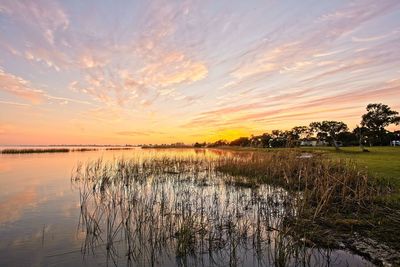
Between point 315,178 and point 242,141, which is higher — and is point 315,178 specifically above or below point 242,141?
below

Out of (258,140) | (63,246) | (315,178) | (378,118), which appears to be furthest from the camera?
(378,118)

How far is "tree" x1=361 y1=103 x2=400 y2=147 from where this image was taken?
3847 centimetres

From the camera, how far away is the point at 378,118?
3853cm

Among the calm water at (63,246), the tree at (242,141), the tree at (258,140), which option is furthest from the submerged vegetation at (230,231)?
the tree at (242,141)

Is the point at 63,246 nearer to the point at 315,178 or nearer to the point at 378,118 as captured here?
the point at 315,178

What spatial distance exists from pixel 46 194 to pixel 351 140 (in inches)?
2481

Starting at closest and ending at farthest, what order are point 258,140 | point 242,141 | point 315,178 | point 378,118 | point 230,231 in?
point 230,231 < point 315,178 < point 258,140 < point 378,118 < point 242,141

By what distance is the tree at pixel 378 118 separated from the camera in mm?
38469

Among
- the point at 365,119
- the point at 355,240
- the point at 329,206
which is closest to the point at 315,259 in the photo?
the point at 355,240

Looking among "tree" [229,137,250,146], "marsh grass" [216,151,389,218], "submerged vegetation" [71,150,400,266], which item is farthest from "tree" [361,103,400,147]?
"submerged vegetation" [71,150,400,266]

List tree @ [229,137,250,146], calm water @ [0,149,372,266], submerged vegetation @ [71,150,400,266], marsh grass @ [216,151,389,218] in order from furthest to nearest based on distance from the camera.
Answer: tree @ [229,137,250,146], marsh grass @ [216,151,389,218], submerged vegetation @ [71,150,400,266], calm water @ [0,149,372,266]

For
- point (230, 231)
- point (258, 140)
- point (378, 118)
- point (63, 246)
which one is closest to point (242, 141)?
point (378, 118)

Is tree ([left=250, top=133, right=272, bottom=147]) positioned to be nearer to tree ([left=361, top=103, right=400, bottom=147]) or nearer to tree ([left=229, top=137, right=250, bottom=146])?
tree ([left=229, top=137, right=250, bottom=146])

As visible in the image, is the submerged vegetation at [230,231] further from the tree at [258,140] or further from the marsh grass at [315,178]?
the tree at [258,140]
